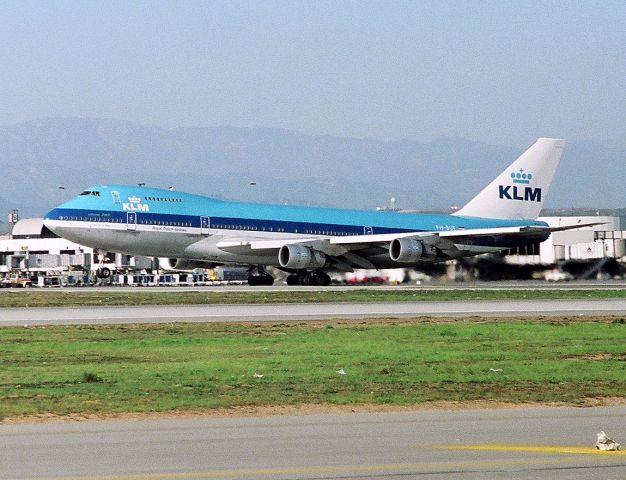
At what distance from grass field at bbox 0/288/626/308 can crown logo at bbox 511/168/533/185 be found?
22.3 metres

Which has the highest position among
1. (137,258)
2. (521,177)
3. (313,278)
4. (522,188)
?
(521,177)

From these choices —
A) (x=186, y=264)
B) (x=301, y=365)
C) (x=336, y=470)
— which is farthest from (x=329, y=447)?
(x=186, y=264)

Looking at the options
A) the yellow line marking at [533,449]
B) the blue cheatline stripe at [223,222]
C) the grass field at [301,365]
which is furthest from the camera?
the blue cheatline stripe at [223,222]

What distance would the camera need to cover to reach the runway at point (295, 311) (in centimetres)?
3619

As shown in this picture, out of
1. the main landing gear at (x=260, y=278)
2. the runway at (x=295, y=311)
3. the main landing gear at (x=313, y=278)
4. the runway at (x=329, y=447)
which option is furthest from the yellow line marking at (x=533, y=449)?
the main landing gear at (x=260, y=278)

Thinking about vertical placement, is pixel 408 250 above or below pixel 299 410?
above

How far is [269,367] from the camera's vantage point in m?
21.8

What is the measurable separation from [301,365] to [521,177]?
188 feet

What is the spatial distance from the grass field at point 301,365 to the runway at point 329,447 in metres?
1.63

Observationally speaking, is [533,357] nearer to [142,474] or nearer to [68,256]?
[142,474]

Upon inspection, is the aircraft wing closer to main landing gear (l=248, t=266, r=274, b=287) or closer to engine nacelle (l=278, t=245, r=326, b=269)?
engine nacelle (l=278, t=245, r=326, b=269)

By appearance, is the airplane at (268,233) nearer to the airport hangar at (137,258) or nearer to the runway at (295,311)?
the airport hangar at (137,258)

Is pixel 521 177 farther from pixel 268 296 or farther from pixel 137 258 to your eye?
pixel 137 258

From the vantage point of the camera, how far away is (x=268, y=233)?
67938 millimetres
